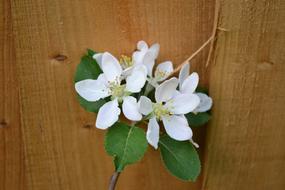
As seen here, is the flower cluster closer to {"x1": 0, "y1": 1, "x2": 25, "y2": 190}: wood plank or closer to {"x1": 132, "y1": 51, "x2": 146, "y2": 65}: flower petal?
{"x1": 132, "y1": 51, "x2": 146, "y2": 65}: flower petal

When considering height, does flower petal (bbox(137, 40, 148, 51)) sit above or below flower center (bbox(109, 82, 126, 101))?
above

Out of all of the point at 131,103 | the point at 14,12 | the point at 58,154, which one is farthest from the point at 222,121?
the point at 14,12

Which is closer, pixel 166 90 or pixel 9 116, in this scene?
pixel 166 90

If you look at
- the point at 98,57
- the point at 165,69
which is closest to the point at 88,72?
the point at 98,57

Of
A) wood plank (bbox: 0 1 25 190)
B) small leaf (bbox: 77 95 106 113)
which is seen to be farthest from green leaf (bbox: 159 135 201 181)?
wood plank (bbox: 0 1 25 190)

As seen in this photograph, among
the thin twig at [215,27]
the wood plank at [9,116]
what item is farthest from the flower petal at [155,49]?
the wood plank at [9,116]

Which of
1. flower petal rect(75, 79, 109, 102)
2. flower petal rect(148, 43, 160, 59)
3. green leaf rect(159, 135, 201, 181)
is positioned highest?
flower petal rect(148, 43, 160, 59)

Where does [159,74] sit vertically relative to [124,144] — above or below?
above

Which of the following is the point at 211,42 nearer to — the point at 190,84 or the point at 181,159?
the point at 190,84

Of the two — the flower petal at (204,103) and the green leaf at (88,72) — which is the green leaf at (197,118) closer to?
the flower petal at (204,103)
